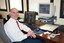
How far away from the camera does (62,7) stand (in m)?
2.26

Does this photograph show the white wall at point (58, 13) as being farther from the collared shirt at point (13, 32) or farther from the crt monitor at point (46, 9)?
the collared shirt at point (13, 32)

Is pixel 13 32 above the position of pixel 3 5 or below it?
below

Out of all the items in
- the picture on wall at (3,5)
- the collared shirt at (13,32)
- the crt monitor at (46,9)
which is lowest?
the collared shirt at (13,32)

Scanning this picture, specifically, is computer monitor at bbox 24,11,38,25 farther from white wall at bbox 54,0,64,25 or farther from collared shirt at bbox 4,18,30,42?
collared shirt at bbox 4,18,30,42

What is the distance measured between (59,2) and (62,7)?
11cm

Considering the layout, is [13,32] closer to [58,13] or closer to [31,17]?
[31,17]

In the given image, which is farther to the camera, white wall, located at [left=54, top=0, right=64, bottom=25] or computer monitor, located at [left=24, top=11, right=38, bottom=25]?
computer monitor, located at [left=24, top=11, right=38, bottom=25]

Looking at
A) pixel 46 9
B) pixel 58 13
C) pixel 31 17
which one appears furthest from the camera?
pixel 31 17

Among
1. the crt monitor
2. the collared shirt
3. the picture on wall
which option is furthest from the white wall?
the picture on wall

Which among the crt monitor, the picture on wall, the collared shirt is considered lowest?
the collared shirt

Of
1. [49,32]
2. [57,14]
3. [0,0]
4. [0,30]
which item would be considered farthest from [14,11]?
[0,0]

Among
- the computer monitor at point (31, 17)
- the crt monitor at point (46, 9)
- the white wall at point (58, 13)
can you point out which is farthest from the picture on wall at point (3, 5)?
the white wall at point (58, 13)

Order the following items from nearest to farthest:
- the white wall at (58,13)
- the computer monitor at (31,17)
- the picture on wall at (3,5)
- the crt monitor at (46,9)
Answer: the white wall at (58,13) → the crt monitor at (46,9) → the computer monitor at (31,17) → the picture on wall at (3,5)

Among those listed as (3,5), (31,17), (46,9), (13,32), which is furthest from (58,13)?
(3,5)
